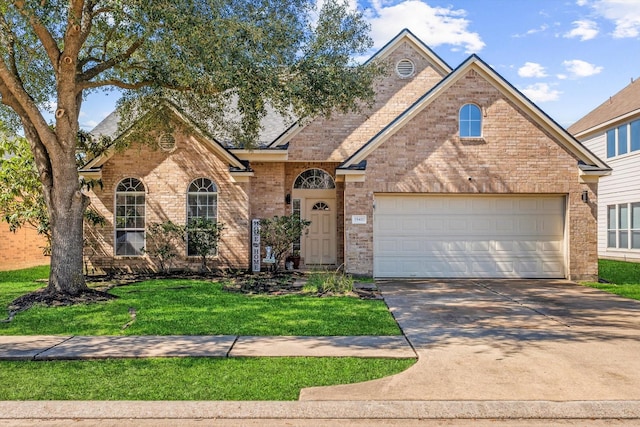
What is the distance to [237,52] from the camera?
1090 cm

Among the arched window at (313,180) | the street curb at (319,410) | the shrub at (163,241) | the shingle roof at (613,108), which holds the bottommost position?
the street curb at (319,410)

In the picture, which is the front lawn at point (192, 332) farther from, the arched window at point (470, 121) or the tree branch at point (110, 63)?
the arched window at point (470, 121)

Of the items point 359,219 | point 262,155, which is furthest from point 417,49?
point 359,219

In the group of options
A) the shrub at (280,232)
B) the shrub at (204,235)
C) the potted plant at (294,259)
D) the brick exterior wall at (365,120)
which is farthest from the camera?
the potted plant at (294,259)

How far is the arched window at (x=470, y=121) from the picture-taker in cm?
1473

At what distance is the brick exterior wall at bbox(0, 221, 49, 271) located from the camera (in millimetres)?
18484

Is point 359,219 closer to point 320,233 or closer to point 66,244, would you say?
point 320,233

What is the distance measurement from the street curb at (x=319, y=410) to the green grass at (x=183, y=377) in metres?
0.17

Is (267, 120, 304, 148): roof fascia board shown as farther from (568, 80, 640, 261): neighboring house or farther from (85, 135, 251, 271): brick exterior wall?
(568, 80, 640, 261): neighboring house

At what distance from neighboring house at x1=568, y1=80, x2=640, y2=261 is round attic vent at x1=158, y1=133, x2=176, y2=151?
55.8ft

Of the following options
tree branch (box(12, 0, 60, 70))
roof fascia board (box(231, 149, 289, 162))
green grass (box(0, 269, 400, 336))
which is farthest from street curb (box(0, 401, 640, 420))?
roof fascia board (box(231, 149, 289, 162))

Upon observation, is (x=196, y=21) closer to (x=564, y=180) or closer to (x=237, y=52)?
(x=237, y=52)

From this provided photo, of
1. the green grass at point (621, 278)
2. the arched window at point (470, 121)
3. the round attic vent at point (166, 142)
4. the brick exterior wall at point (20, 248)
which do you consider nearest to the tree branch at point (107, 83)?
the round attic vent at point (166, 142)

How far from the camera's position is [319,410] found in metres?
4.98
